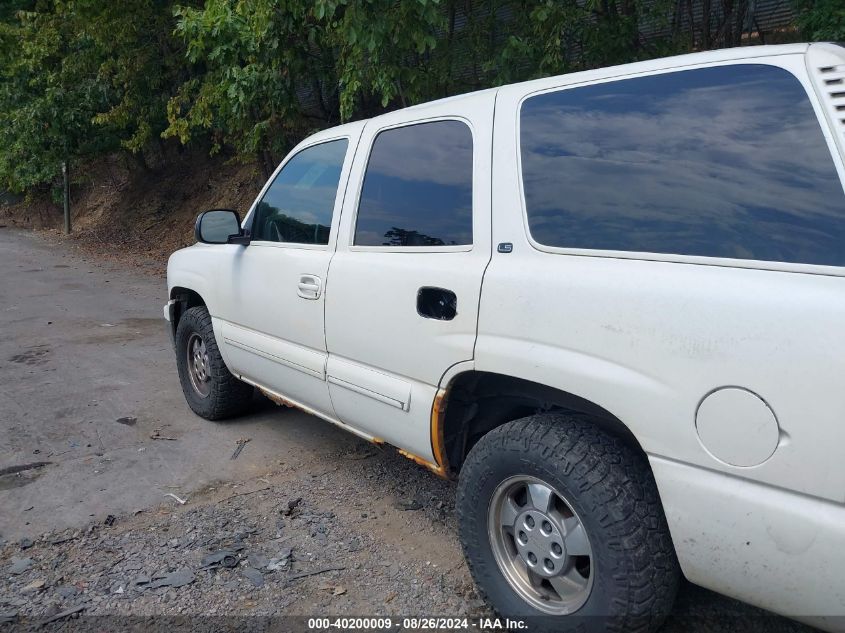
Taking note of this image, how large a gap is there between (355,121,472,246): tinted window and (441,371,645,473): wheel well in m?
0.59

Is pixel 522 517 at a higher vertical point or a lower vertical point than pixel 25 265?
higher

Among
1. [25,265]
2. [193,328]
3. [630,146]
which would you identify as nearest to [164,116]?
[25,265]

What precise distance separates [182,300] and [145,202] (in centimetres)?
1638

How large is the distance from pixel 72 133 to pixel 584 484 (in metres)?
19.0

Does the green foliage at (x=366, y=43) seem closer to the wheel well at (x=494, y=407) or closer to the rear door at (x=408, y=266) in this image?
the rear door at (x=408, y=266)

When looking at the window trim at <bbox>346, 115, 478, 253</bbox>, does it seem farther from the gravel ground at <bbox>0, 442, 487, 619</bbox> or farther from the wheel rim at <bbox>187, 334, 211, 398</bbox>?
the wheel rim at <bbox>187, 334, 211, 398</bbox>

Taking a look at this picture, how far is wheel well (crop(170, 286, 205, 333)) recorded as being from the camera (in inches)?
221

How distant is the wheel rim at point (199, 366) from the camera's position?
5367mm

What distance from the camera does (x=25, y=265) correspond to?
15852 mm

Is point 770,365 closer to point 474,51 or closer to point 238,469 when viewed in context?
point 238,469

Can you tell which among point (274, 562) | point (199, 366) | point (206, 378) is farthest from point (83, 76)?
point (274, 562)

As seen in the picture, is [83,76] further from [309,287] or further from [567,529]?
[567,529]

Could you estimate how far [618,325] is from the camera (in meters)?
2.42

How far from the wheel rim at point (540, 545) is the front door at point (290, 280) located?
4.39ft
